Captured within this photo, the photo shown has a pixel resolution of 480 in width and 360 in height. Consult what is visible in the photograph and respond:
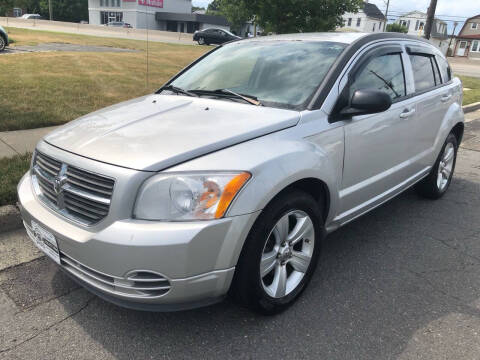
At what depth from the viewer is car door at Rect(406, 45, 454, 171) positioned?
13.1 ft

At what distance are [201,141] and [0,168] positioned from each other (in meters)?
3.08

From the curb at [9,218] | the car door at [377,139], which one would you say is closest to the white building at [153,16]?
the curb at [9,218]

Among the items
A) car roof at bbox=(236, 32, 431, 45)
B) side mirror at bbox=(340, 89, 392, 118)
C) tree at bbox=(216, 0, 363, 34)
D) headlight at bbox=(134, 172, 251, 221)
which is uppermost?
tree at bbox=(216, 0, 363, 34)

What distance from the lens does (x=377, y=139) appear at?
3.35 metres

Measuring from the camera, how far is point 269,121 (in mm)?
2709

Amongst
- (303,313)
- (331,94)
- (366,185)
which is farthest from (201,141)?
(366,185)

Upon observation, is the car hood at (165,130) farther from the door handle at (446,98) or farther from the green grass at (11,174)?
the door handle at (446,98)

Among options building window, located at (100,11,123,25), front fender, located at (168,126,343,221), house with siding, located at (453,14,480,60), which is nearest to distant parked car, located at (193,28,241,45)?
front fender, located at (168,126,343,221)

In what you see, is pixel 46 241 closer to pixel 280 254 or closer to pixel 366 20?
pixel 280 254

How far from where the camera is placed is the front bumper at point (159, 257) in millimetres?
2135

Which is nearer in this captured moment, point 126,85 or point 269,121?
point 269,121

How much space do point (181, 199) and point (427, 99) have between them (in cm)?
294

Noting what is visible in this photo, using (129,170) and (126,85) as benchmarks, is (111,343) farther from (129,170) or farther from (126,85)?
(126,85)

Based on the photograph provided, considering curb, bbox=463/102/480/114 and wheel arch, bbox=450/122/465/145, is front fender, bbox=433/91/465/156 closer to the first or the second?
wheel arch, bbox=450/122/465/145
